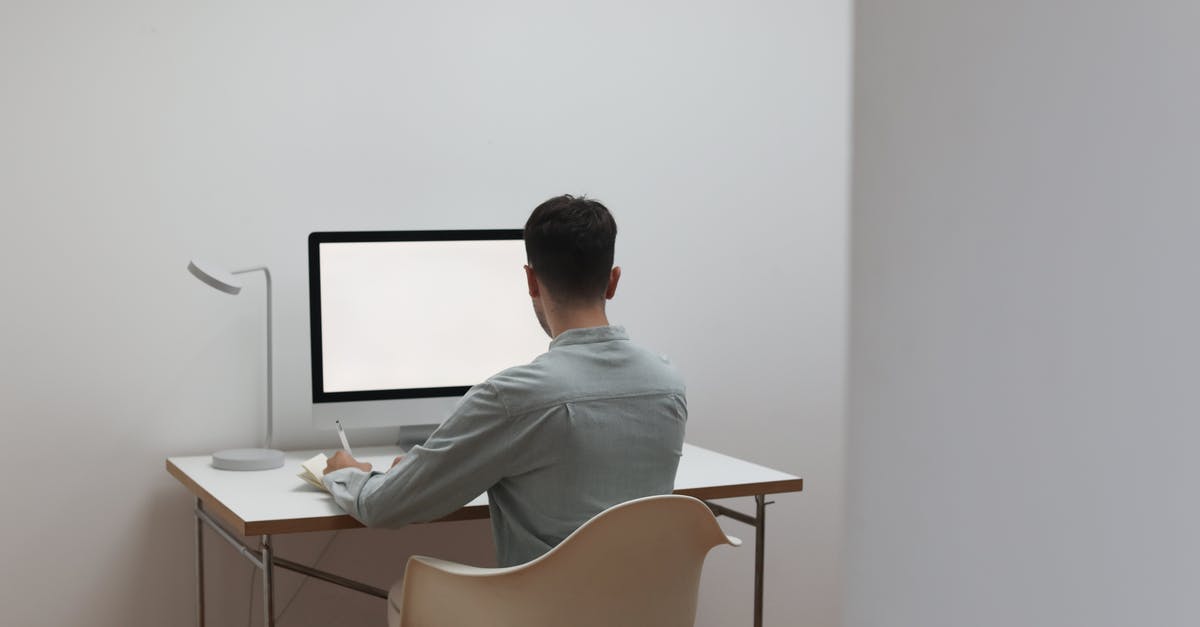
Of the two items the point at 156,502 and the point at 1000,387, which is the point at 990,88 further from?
the point at 156,502

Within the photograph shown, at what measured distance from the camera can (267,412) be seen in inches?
93.7

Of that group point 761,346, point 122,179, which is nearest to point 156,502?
point 122,179

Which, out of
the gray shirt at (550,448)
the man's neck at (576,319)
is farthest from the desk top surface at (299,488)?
the man's neck at (576,319)

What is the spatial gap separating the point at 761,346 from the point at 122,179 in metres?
1.59

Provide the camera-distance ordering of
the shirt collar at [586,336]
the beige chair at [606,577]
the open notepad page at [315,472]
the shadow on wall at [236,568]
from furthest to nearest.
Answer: the shadow on wall at [236,568] < the open notepad page at [315,472] < the shirt collar at [586,336] < the beige chair at [606,577]

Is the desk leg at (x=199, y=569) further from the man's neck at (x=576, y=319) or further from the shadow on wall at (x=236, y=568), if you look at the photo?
the man's neck at (x=576, y=319)

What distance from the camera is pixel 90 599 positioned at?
2324 millimetres

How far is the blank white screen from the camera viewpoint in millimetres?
2271

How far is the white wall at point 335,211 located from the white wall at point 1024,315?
2.23 m

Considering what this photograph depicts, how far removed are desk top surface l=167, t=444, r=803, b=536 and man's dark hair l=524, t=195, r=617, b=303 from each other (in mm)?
423

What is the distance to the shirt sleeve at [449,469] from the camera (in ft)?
5.29

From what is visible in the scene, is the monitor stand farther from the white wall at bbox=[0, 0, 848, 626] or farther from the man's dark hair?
the man's dark hair

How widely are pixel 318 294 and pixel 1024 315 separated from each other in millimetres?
2072

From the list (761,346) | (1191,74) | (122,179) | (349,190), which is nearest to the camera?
(1191,74)
